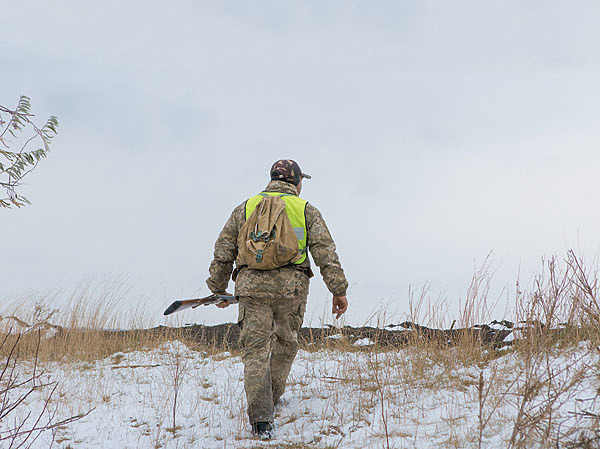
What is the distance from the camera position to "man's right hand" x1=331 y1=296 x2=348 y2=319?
4684 millimetres

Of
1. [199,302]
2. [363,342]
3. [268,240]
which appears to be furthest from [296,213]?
[363,342]

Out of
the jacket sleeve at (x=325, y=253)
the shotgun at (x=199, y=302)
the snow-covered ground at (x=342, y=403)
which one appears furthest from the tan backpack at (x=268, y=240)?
the snow-covered ground at (x=342, y=403)

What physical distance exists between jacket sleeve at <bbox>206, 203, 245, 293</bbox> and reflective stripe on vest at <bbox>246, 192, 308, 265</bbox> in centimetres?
13

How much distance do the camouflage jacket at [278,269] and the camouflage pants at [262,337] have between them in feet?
0.42

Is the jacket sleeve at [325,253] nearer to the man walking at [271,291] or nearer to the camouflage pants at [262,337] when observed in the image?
the man walking at [271,291]

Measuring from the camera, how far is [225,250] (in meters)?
4.91

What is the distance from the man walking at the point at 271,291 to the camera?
4.59 metres

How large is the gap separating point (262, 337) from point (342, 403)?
48.0 inches

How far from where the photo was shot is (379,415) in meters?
4.78

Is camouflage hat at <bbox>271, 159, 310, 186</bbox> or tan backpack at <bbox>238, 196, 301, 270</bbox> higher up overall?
camouflage hat at <bbox>271, 159, 310, 186</bbox>

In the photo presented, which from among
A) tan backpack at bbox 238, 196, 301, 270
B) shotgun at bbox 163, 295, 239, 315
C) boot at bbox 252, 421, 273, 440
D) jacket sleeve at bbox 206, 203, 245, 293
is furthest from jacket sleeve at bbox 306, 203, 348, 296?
boot at bbox 252, 421, 273, 440

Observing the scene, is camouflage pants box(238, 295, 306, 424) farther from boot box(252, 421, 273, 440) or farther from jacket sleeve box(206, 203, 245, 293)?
jacket sleeve box(206, 203, 245, 293)

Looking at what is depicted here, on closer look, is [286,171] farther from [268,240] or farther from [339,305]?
[339,305]

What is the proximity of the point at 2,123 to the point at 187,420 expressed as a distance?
127 inches
